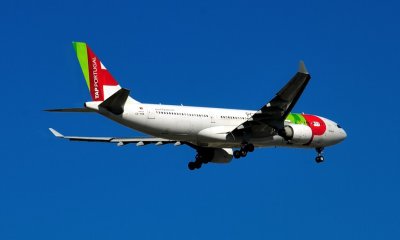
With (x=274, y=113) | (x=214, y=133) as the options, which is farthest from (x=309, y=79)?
(x=214, y=133)

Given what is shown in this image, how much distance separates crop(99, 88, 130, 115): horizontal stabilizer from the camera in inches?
1683

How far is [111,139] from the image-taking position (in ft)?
169

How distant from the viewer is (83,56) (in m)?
45.0

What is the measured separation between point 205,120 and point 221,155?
20.8 feet

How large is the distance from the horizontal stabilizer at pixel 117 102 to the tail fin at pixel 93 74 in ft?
3.97

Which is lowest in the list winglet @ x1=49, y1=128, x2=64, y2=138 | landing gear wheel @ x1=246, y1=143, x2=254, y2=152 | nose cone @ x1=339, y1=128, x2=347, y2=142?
landing gear wheel @ x1=246, y1=143, x2=254, y2=152

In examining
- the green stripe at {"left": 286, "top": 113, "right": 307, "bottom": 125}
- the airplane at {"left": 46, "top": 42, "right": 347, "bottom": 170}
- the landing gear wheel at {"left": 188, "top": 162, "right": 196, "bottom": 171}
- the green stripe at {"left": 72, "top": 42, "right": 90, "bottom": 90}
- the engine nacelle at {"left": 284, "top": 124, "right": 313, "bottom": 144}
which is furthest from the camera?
the landing gear wheel at {"left": 188, "top": 162, "right": 196, "bottom": 171}

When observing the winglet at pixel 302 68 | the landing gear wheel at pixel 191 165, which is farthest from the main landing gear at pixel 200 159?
the winglet at pixel 302 68

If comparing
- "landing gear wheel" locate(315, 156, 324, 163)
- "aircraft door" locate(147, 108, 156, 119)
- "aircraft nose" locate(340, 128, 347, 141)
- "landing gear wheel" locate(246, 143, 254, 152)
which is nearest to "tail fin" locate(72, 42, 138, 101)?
"aircraft door" locate(147, 108, 156, 119)

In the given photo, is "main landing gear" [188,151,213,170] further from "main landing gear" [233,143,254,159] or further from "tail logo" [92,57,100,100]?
"tail logo" [92,57,100,100]

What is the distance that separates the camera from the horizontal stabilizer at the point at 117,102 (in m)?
42.8

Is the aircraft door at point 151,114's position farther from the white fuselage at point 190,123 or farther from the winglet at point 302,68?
the winglet at point 302,68

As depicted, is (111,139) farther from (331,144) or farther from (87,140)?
(331,144)

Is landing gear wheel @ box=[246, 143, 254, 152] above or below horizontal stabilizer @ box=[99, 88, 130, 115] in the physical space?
below
